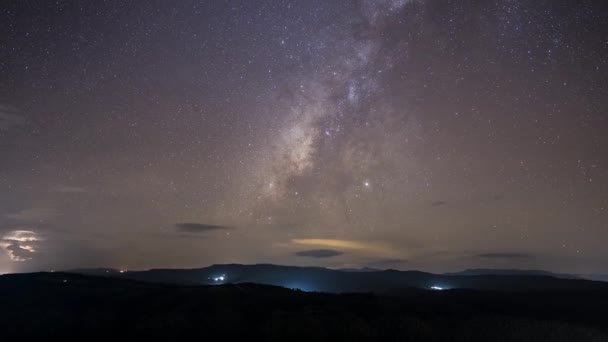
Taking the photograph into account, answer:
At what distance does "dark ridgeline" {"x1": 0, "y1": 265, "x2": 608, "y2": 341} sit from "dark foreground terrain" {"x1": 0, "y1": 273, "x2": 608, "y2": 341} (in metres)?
0.06

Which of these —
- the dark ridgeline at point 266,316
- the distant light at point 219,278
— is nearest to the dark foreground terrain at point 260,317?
the dark ridgeline at point 266,316

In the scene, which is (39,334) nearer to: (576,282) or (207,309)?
(207,309)

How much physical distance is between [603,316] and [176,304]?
30.5 meters

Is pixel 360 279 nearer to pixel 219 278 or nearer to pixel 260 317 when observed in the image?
pixel 219 278

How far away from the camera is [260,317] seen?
25.6m

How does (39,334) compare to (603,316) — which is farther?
(603,316)

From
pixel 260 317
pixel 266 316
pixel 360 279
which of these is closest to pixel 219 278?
pixel 360 279

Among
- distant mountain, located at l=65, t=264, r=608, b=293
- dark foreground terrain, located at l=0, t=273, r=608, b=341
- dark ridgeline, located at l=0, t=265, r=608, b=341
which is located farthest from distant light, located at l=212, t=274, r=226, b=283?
dark foreground terrain, located at l=0, t=273, r=608, b=341

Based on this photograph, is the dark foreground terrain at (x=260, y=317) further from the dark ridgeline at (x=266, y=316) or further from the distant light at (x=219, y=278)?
the distant light at (x=219, y=278)

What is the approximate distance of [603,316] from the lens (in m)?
32.3

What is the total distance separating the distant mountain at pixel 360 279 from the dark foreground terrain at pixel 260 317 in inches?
952

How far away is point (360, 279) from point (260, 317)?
192ft

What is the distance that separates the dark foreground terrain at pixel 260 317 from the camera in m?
22.5

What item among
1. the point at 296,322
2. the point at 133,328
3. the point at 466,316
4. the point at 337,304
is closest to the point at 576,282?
the point at 466,316
